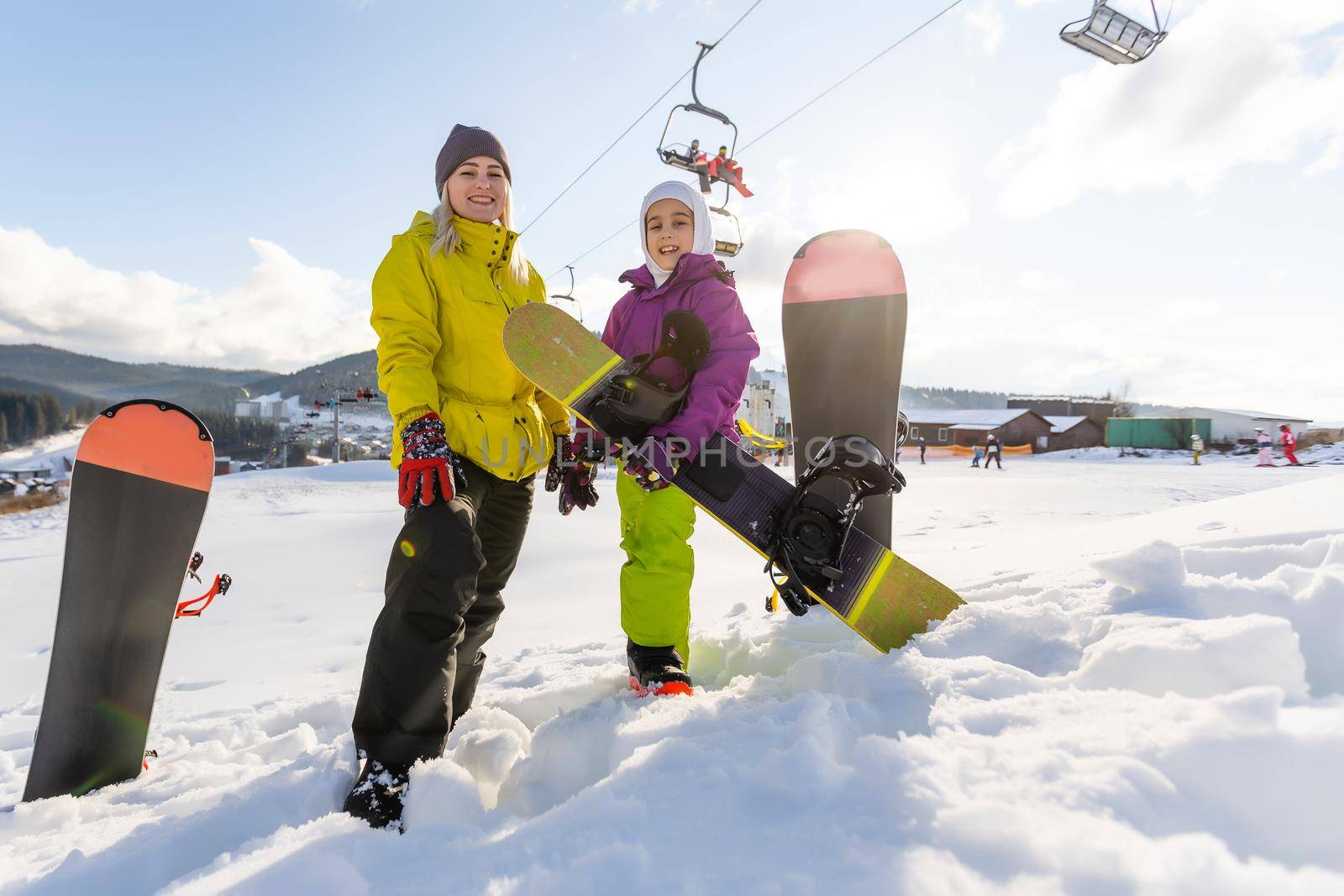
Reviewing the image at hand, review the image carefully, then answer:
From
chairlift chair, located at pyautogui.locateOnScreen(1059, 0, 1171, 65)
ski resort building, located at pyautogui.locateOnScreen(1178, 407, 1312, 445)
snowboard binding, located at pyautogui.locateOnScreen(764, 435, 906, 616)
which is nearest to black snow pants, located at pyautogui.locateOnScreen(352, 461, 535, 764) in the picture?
snowboard binding, located at pyautogui.locateOnScreen(764, 435, 906, 616)

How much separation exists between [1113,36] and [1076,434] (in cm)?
4680

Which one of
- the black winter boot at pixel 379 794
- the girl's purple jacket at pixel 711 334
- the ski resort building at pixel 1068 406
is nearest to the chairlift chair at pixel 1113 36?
the girl's purple jacket at pixel 711 334

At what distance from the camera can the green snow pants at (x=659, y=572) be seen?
224cm

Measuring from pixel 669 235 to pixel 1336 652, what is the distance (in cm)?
229

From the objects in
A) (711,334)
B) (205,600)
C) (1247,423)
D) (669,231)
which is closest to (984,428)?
(1247,423)

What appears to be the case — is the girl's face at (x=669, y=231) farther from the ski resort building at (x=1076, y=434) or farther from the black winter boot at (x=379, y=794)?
the ski resort building at (x=1076, y=434)

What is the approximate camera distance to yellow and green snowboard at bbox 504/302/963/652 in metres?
2.09

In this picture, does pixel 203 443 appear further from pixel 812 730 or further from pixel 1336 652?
pixel 1336 652

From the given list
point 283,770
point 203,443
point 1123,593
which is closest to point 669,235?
point 203,443

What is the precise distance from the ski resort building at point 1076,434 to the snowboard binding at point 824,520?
49072mm

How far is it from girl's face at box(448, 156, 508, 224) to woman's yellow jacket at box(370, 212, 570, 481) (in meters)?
0.06

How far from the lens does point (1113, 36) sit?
5.55m

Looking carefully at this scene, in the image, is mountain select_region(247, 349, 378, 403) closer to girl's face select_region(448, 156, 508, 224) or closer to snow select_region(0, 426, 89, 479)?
snow select_region(0, 426, 89, 479)

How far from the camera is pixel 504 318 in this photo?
6.84 feet
